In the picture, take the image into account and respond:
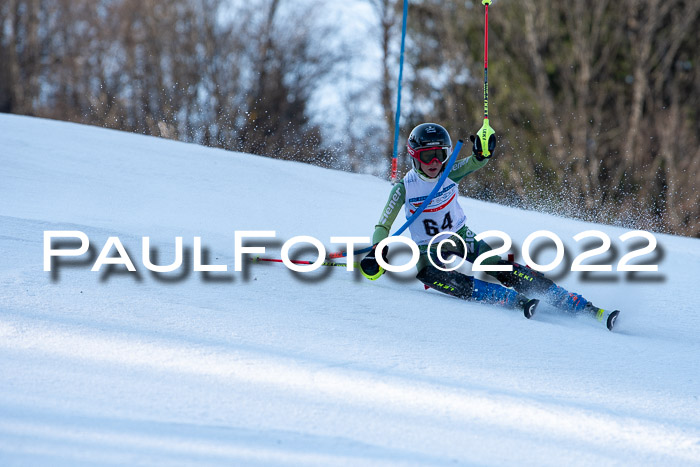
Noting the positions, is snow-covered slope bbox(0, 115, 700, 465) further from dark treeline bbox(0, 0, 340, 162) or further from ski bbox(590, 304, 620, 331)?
dark treeline bbox(0, 0, 340, 162)

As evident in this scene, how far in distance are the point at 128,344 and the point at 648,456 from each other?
1.85 metres

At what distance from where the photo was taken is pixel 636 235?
6559 mm

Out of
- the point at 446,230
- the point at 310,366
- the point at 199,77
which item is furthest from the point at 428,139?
the point at 199,77

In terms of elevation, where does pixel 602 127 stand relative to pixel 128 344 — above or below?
above

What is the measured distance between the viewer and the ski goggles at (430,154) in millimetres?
4227

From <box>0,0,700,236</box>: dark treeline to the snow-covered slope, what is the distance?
35.0 ft

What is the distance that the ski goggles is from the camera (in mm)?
4227

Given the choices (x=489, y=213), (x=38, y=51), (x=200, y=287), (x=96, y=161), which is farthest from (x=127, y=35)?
(x=200, y=287)

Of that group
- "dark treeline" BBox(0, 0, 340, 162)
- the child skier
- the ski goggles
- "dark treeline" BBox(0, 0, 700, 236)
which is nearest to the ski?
the child skier

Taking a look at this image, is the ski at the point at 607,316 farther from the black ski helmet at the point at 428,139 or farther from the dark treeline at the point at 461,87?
the dark treeline at the point at 461,87

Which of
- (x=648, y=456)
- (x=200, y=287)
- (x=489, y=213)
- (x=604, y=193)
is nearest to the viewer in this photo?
(x=648, y=456)

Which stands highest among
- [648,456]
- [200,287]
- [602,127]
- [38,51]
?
[38,51]

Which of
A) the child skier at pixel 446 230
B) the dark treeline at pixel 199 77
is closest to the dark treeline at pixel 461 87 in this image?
the dark treeline at pixel 199 77

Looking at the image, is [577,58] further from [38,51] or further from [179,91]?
[38,51]
